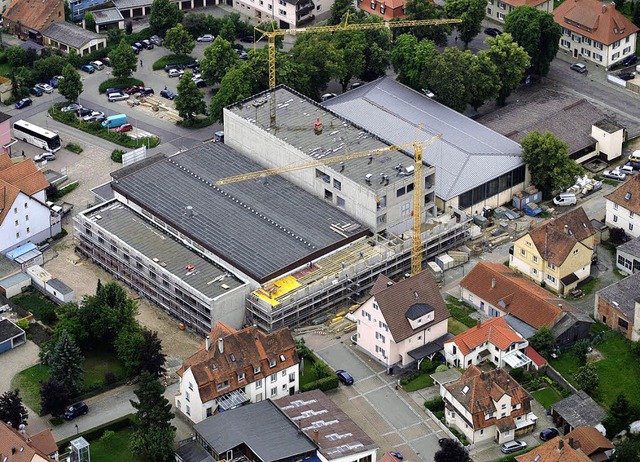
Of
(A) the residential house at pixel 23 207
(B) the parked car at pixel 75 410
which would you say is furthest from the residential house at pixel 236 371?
(A) the residential house at pixel 23 207

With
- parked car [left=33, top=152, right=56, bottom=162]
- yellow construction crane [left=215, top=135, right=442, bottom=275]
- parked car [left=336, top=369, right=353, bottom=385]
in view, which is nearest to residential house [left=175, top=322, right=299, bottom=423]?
parked car [left=336, top=369, right=353, bottom=385]

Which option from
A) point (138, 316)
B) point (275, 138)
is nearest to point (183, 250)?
point (138, 316)

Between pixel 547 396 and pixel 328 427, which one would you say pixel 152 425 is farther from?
pixel 547 396

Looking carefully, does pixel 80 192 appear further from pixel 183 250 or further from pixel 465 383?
pixel 465 383

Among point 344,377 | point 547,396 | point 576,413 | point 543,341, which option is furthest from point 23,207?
point 576,413

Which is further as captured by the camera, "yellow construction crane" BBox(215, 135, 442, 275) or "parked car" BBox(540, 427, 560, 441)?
"yellow construction crane" BBox(215, 135, 442, 275)

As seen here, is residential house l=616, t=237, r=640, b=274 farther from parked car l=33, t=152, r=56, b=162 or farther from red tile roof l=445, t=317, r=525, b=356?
parked car l=33, t=152, r=56, b=162
